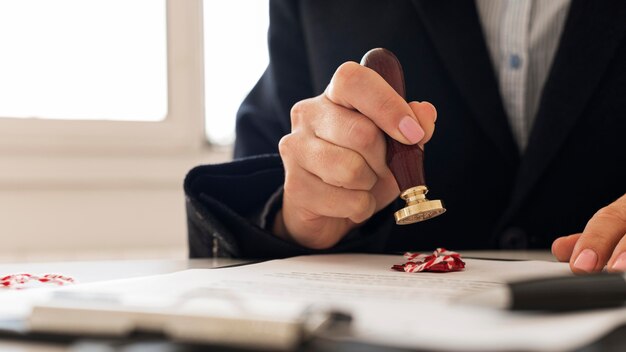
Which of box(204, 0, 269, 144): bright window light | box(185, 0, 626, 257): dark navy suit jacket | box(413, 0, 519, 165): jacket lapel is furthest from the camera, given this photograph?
box(204, 0, 269, 144): bright window light

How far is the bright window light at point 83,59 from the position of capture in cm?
136

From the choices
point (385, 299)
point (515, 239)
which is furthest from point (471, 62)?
point (385, 299)

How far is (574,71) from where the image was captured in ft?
2.62

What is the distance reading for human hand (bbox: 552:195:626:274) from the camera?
0.46m

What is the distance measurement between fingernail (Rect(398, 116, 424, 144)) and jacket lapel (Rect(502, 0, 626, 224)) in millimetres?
347

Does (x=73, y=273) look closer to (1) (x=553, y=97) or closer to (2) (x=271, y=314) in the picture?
(2) (x=271, y=314)

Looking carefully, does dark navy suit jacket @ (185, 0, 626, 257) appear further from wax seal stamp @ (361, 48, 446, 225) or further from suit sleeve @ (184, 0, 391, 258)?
wax seal stamp @ (361, 48, 446, 225)

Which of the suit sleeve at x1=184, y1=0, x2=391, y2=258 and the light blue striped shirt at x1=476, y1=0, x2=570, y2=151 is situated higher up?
the light blue striped shirt at x1=476, y1=0, x2=570, y2=151

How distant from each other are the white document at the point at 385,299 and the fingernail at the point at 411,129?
3.9 inches

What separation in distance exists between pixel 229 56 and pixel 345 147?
1.06 meters

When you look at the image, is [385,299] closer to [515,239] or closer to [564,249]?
[564,249]

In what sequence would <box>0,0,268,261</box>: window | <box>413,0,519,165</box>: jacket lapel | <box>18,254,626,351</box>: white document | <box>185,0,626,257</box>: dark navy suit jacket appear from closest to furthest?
<box>18,254,626,351</box>: white document → <box>185,0,626,257</box>: dark navy suit jacket → <box>413,0,519,165</box>: jacket lapel → <box>0,0,268,261</box>: window

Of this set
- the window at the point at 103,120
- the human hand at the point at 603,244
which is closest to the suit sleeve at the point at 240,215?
the human hand at the point at 603,244

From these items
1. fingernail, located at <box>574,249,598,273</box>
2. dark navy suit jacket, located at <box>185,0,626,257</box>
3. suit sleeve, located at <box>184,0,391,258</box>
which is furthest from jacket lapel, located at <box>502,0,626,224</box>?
fingernail, located at <box>574,249,598,273</box>
